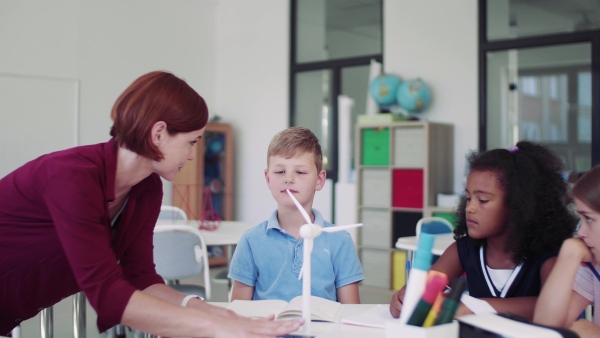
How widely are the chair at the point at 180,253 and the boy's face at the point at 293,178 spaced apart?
1.25 metres

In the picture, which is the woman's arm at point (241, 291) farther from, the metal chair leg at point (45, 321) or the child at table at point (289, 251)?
the metal chair leg at point (45, 321)

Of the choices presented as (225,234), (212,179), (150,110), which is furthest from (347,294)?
(212,179)

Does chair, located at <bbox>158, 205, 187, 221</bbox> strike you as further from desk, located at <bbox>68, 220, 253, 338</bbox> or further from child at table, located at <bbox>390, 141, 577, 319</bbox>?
child at table, located at <bbox>390, 141, 577, 319</bbox>

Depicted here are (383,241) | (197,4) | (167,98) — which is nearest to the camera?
(167,98)

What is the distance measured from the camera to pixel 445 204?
5262 mm

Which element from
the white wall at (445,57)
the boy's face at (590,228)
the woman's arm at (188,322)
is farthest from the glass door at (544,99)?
the woman's arm at (188,322)

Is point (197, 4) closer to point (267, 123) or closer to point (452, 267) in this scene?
point (267, 123)

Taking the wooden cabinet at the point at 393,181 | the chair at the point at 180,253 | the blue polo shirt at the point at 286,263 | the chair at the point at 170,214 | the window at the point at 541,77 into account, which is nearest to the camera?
the blue polo shirt at the point at 286,263

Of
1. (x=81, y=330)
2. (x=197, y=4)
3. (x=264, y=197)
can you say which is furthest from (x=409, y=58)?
(x=81, y=330)

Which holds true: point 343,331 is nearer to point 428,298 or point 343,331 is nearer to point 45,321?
point 428,298

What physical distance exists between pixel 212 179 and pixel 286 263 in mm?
5214

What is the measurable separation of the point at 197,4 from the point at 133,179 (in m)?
6.25

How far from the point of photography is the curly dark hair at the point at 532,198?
5.70ft

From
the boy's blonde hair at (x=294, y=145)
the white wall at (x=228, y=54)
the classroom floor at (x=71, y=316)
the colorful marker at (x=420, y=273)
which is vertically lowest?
the classroom floor at (x=71, y=316)
